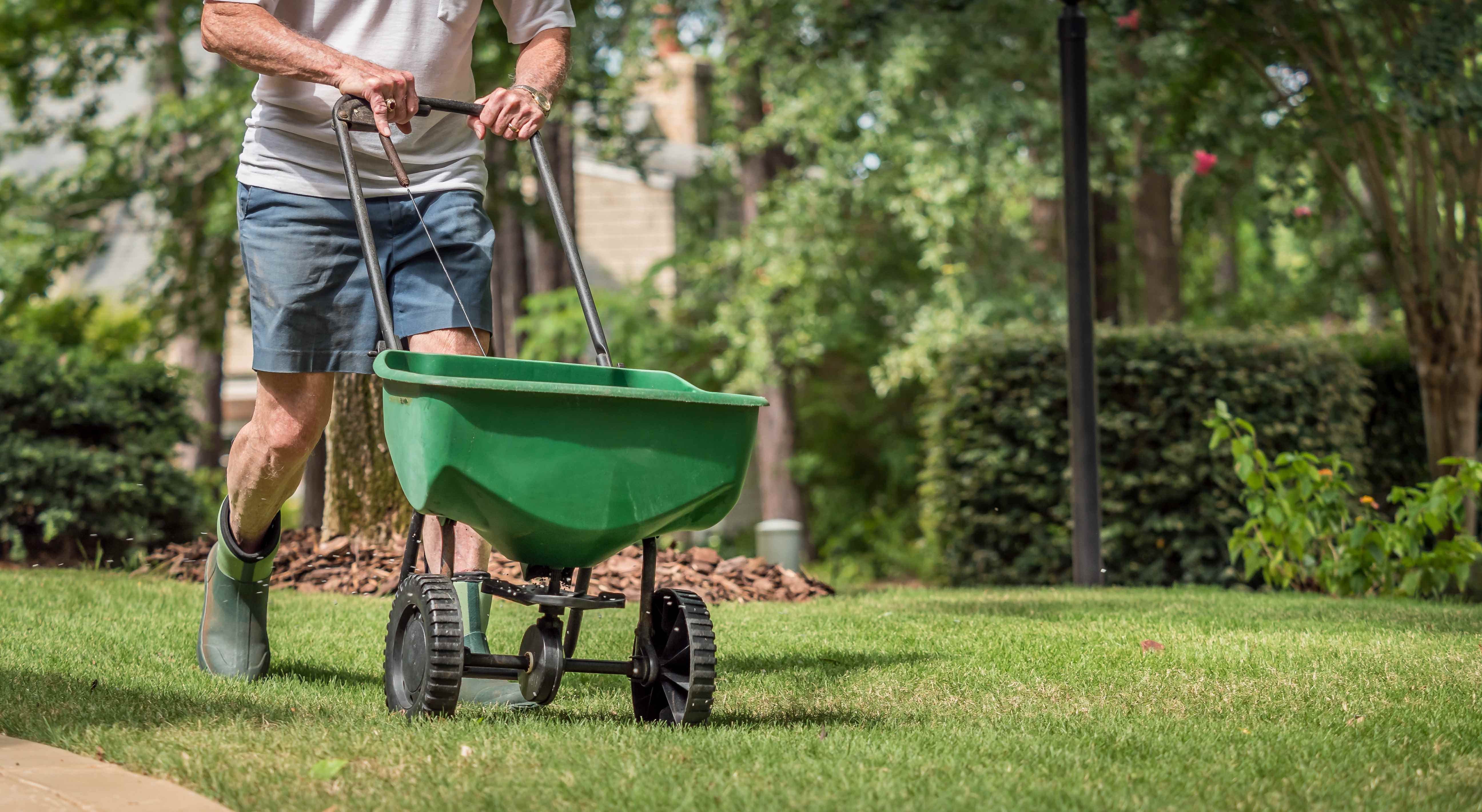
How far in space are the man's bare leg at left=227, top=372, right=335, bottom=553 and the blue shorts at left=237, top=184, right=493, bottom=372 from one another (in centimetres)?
7

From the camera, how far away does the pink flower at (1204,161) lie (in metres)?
9.12

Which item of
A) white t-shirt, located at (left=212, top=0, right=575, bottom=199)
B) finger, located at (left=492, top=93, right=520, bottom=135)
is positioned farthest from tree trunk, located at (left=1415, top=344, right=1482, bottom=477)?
finger, located at (left=492, top=93, right=520, bottom=135)

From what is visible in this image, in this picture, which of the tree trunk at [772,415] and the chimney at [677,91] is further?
the chimney at [677,91]

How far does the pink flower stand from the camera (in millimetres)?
9117

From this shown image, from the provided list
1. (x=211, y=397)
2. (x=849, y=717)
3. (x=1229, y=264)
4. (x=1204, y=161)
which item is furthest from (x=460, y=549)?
(x=1229, y=264)

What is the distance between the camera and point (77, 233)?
1428 centimetres

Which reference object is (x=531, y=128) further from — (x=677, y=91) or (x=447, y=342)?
(x=677, y=91)

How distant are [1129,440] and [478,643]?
5.51 meters

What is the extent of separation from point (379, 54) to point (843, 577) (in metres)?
13.0

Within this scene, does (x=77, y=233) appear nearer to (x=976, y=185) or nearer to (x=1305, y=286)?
(x=976, y=185)

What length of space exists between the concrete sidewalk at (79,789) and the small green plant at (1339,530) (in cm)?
487

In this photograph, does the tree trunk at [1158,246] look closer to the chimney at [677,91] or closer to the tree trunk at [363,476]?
the chimney at [677,91]

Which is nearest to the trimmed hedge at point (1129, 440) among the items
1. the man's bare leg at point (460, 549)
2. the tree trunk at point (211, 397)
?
the man's bare leg at point (460, 549)

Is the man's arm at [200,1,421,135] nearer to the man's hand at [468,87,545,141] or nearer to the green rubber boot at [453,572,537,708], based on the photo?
the man's hand at [468,87,545,141]
